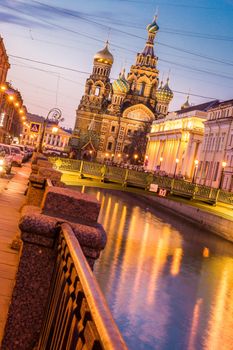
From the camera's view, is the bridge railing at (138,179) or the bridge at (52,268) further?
the bridge railing at (138,179)

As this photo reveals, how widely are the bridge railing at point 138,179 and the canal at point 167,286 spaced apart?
121 inches

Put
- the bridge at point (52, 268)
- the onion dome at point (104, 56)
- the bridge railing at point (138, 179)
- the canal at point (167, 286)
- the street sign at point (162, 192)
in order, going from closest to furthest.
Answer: the bridge at point (52, 268) → the canal at point (167, 286) → the bridge railing at point (138, 179) → the street sign at point (162, 192) → the onion dome at point (104, 56)

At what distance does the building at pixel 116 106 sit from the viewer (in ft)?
461

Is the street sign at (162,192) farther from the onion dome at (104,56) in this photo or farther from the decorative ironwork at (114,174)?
the onion dome at (104,56)

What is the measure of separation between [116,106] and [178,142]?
3623 cm

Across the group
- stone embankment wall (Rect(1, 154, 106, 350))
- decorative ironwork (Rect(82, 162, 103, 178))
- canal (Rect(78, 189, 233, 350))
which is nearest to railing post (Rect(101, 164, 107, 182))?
decorative ironwork (Rect(82, 162, 103, 178))

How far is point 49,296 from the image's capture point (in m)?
4.41

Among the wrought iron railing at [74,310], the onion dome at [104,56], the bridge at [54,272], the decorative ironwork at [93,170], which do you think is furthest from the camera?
the onion dome at [104,56]

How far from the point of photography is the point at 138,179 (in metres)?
39.8

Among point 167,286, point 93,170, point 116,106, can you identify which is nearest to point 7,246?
point 167,286

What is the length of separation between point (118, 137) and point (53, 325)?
13742 cm

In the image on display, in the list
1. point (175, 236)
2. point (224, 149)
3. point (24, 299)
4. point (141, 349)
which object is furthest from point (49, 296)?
point (224, 149)

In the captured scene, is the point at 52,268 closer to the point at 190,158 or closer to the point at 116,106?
the point at 190,158

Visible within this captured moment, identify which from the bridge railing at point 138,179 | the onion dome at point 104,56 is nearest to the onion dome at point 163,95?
the onion dome at point 104,56
